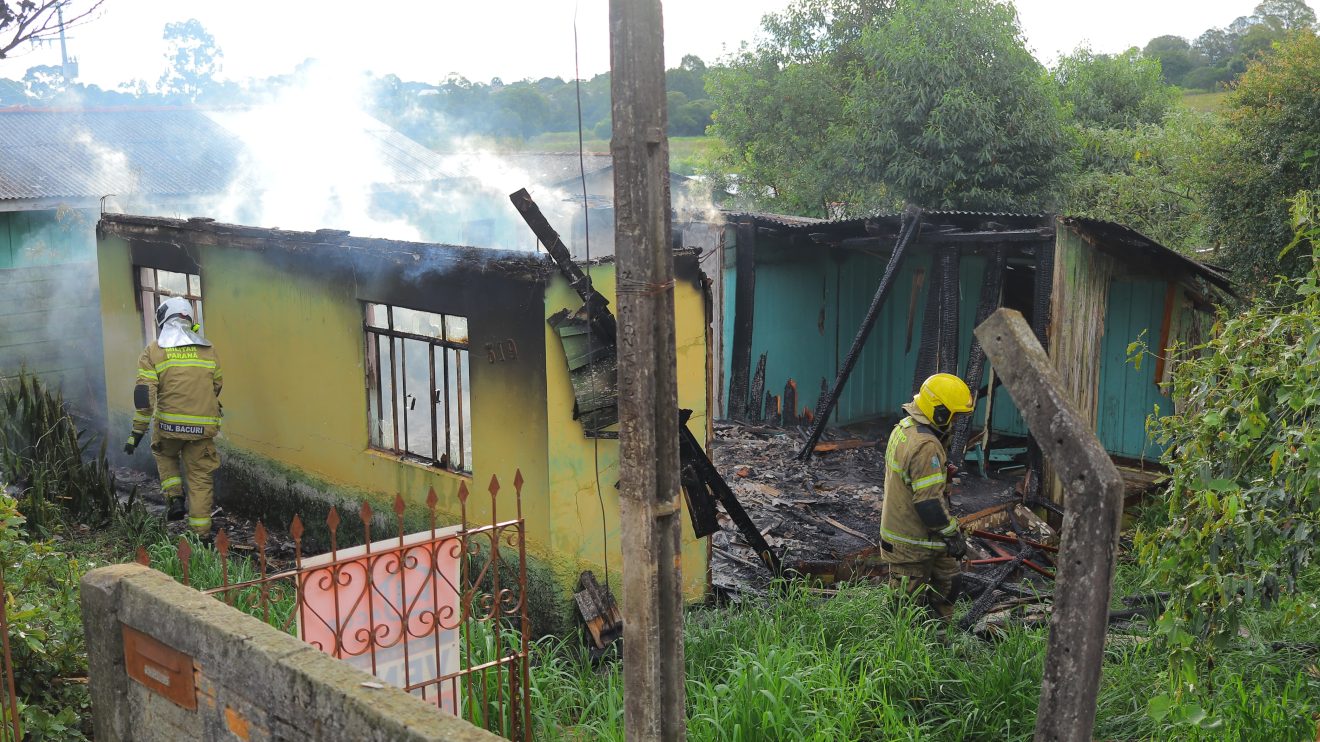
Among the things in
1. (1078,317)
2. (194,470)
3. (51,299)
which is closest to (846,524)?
(1078,317)

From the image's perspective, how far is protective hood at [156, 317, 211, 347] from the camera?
880 cm

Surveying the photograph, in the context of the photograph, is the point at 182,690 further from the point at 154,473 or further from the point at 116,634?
the point at 154,473

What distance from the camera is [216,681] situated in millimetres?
3928

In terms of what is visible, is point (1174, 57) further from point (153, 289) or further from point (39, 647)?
point (39, 647)

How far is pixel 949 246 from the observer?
1098 cm

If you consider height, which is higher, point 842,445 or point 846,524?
point 842,445

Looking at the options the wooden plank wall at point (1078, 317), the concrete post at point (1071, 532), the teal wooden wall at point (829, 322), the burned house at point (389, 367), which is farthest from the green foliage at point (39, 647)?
the teal wooden wall at point (829, 322)

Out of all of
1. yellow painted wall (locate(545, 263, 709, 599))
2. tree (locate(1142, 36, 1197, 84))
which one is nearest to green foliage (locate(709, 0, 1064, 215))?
yellow painted wall (locate(545, 263, 709, 599))

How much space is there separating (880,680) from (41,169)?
1312cm

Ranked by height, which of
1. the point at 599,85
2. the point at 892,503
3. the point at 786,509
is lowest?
the point at 786,509

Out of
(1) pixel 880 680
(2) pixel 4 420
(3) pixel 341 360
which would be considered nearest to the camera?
(1) pixel 880 680

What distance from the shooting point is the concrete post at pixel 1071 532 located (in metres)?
2.75

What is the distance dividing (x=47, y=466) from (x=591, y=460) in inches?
196

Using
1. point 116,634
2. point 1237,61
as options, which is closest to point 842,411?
point 116,634
